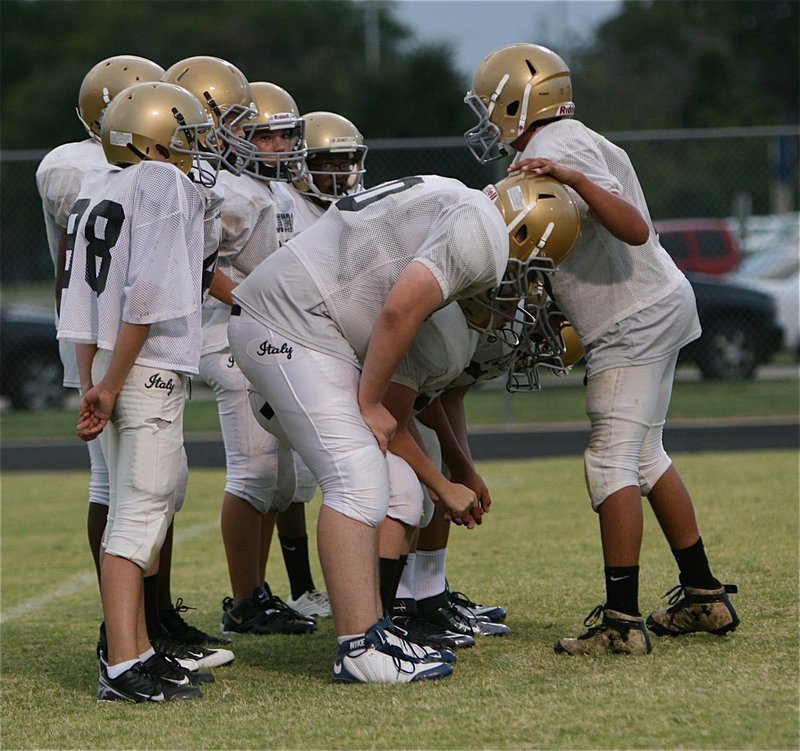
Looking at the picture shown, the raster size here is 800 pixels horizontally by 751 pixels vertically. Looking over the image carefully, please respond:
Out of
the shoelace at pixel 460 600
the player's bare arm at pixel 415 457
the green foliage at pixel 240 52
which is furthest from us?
the green foliage at pixel 240 52

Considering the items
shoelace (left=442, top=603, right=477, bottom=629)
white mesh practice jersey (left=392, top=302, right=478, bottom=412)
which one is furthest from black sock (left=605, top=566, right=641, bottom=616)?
white mesh practice jersey (left=392, top=302, right=478, bottom=412)

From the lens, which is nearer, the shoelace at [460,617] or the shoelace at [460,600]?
the shoelace at [460,617]

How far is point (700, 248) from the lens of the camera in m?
17.5

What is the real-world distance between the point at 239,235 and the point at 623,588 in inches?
77.9

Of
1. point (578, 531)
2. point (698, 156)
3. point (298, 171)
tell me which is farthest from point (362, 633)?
point (698, 156)

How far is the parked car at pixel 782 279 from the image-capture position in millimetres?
15484

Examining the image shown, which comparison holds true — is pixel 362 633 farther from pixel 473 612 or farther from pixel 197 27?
pixel 197 27

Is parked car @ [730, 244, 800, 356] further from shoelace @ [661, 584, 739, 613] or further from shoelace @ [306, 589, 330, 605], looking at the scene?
shoelace @ [661, 584, 739, 613]

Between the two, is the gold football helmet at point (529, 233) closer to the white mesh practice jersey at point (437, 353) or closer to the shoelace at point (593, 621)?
the white mesh practice jersey at point (437, 353)

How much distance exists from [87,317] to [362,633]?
128 centimetres

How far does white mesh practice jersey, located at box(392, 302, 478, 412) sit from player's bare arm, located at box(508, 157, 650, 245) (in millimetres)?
513

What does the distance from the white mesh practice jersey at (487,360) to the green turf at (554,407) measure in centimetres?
743

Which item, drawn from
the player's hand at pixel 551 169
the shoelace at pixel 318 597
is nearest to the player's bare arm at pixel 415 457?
the player's hand at pixel 551 169

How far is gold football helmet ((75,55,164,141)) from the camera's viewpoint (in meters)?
4.59
